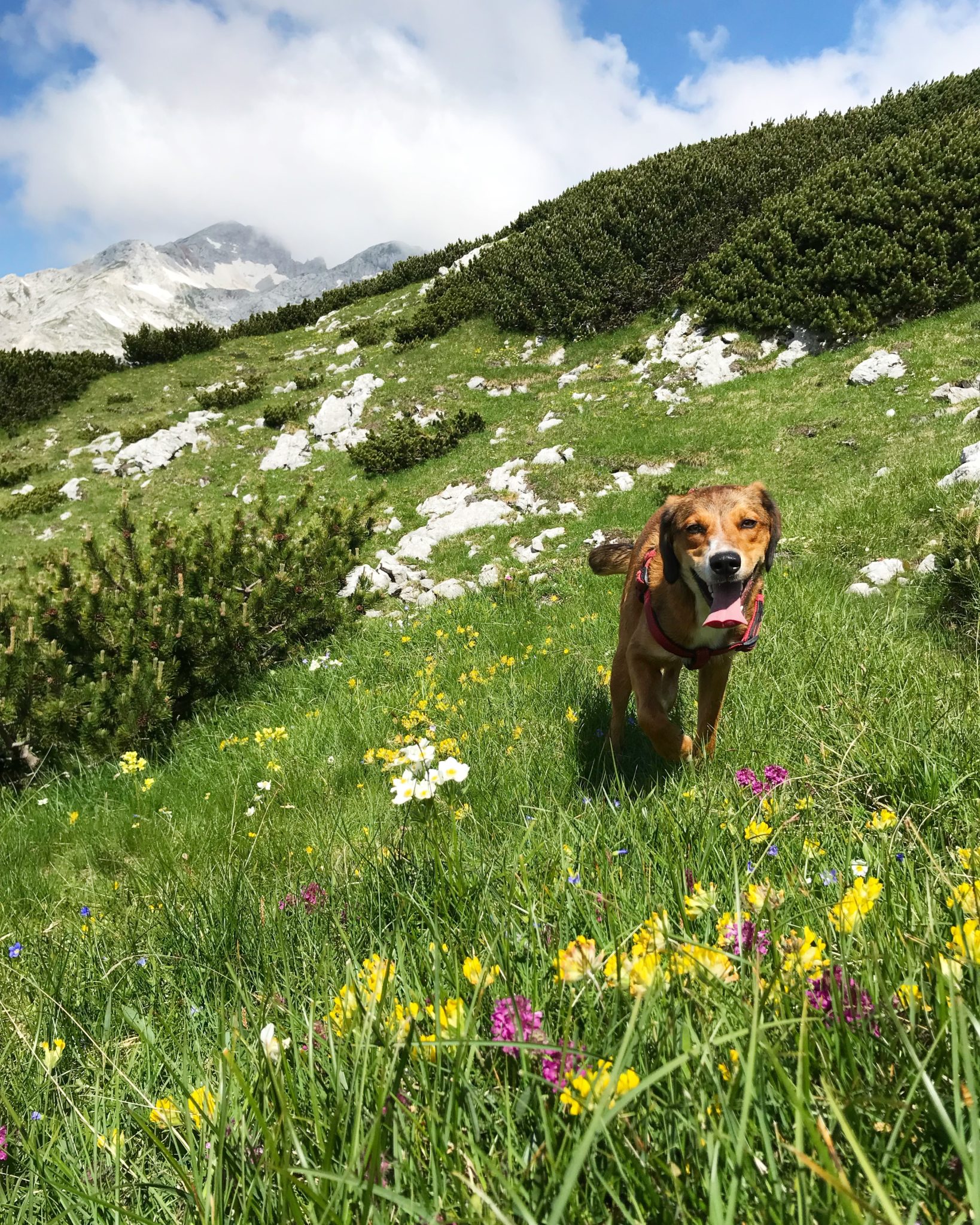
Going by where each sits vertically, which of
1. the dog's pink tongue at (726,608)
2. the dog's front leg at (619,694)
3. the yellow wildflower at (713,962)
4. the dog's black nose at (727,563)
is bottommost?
the dog's front leg at (619,694)

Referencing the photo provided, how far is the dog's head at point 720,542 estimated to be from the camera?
3.23m

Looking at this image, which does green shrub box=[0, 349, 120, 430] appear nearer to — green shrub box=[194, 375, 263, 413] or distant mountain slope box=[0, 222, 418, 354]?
green shrub box=[194, 375, 263, 413]

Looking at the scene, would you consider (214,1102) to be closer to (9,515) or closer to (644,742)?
(644,742)

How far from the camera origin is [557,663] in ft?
18.1

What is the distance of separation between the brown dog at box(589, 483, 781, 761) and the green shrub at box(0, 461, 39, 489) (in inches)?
809

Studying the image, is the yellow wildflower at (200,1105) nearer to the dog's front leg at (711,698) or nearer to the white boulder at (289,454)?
the dog's front leg at (711,698)

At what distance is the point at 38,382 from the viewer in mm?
22531

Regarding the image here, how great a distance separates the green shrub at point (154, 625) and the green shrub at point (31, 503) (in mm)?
11517

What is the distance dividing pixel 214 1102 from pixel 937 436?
38.4 ft

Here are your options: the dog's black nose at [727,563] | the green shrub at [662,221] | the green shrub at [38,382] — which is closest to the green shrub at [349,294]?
the green shrub at [38,382]

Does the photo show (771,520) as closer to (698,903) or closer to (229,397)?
(698,903)

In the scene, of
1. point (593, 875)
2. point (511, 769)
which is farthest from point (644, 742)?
point (593, 875)

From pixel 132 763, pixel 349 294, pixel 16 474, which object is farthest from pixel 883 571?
pixel 349 294

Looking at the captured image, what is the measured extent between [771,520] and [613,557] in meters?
1.61
